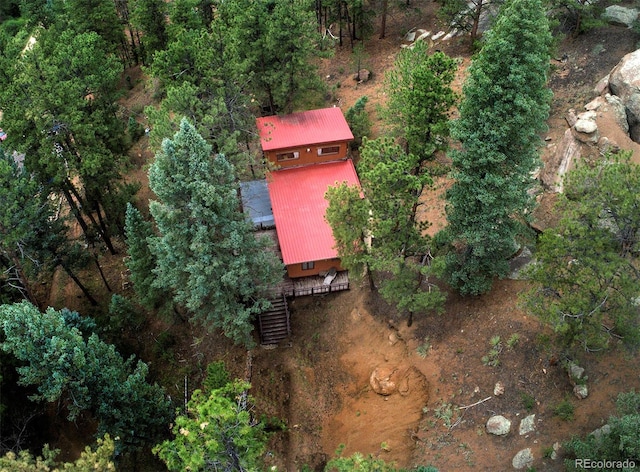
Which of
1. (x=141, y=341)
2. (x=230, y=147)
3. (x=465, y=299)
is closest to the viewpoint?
(x=465, y=299)

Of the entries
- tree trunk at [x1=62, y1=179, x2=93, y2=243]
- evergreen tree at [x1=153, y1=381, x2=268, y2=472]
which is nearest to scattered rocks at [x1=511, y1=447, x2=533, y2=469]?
evergreen tree at [x1=153, y1=381, x2=268, y2=472]

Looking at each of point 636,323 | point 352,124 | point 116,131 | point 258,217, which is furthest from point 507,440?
point 116,131

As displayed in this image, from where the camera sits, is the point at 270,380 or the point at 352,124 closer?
the point at 270,380

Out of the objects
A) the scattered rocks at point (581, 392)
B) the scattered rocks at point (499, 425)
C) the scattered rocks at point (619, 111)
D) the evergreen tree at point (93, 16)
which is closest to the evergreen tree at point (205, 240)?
the scattered rocks at point (499, 425)

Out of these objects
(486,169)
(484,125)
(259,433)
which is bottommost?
(259,433)

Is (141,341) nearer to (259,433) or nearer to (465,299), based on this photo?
(259,433)

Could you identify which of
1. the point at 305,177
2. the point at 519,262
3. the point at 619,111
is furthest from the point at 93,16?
the point at 619,111

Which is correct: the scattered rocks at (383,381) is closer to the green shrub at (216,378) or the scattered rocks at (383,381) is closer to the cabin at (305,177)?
the cabin at (305,177)

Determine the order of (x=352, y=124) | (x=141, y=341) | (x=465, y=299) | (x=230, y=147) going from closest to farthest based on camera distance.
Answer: (x=465, y=299) → (x=230, y=147) → (x=141, y=341) → (x=352, y=124)
